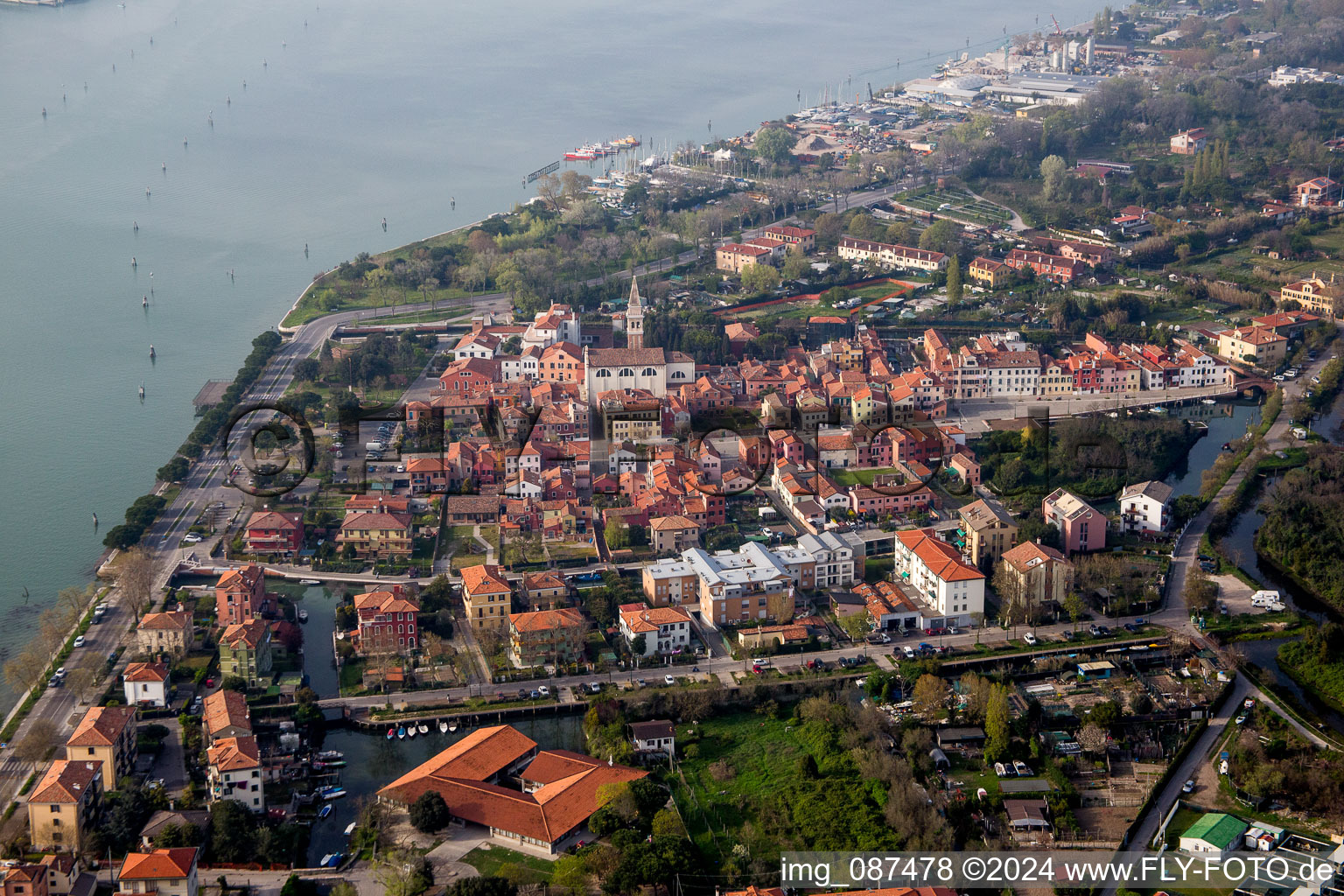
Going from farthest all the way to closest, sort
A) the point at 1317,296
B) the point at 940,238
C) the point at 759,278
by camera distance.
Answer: the point at 940,238
the point at 759,278
the point at 1317,296

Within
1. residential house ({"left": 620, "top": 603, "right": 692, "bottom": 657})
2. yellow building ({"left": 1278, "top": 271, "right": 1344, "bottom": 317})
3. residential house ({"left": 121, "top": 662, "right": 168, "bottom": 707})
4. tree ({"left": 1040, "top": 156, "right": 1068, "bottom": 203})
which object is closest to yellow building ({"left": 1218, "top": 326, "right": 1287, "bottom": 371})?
yellow building ({"left": 1278, "top": 271, "right": 1344, "bottom": 317})

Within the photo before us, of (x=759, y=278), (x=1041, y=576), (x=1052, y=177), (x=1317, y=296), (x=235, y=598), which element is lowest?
(x=1041, y=576)

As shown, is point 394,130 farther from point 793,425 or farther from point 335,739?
point 335,739

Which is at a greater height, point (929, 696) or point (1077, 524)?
point (1077, 524)

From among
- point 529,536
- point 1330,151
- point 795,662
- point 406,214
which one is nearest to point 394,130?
point 406,214

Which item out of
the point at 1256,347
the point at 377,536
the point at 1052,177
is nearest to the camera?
the point at 377,536

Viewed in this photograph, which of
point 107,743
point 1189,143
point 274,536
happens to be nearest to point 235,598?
point 274,536

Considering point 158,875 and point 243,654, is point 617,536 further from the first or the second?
point 158,875
